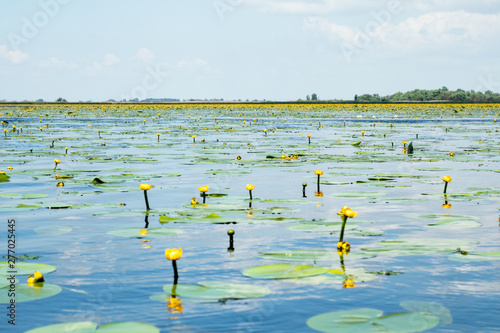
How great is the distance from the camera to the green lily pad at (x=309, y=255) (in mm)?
5961

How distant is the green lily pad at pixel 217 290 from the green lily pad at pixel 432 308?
112cm

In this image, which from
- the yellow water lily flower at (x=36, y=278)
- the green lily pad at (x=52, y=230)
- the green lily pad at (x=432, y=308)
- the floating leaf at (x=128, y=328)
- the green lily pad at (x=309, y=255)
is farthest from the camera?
the green lily pad at (x=52, y=230)

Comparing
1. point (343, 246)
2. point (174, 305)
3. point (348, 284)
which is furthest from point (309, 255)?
point (174, 305)

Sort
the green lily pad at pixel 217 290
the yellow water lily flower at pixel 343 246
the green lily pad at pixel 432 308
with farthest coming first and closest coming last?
the yellow water lily flower at pixel 343 246 < the green lily pad at pixel 217 290 < the green lily pad at pixel 432 308

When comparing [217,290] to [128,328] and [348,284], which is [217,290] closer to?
[128,328]

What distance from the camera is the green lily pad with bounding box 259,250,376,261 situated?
5961 mm

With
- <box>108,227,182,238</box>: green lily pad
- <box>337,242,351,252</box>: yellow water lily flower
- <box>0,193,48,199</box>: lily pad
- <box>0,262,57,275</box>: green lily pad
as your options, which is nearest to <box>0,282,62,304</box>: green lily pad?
<box>0,262,57,275</box>: green lily pad

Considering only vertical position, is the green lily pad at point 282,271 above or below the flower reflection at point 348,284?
above

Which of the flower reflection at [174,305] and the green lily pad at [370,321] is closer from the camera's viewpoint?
the green lily pad at [370,321]

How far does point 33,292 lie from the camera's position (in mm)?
5027

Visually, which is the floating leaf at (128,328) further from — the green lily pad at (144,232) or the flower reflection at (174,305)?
the green lily pad at (144,232)

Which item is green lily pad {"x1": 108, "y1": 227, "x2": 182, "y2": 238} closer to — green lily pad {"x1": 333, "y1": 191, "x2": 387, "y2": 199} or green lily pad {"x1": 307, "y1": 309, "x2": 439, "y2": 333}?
green lily pad {"x1": 307, "y1": 309, "x2": 439, "y2": 333}

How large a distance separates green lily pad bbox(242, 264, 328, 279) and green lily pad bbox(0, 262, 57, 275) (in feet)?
6.12

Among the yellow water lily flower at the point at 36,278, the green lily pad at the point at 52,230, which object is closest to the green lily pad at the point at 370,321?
the yellow water lily flower at the point at 36,278
